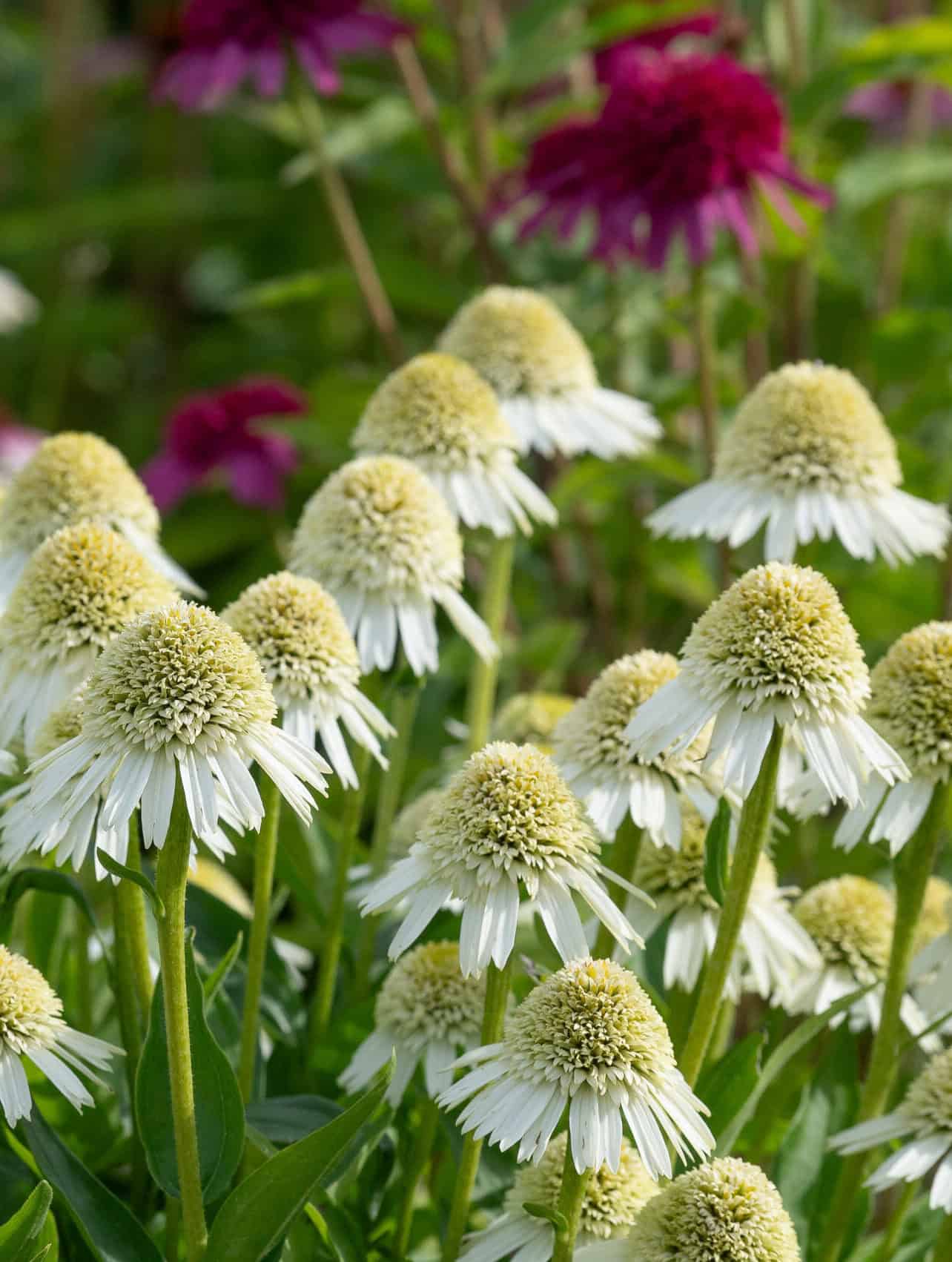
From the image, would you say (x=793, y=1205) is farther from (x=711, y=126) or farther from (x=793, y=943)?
(x=711, y=126)

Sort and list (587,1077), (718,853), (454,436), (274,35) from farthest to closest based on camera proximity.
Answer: (274,35) < (454,436) < (718,853) < (587,1077)

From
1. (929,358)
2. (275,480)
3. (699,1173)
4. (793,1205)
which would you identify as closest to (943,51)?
(929,358)

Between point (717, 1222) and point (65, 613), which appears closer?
point (717, 1222)

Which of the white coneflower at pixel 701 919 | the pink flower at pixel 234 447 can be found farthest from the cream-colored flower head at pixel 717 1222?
the pink flower at pixel 234 447

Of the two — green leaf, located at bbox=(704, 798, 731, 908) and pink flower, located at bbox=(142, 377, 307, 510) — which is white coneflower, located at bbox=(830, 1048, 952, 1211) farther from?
pink flower, located at bbox=(142, 377, 307, 510)

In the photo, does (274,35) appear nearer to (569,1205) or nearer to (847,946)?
(847,946)

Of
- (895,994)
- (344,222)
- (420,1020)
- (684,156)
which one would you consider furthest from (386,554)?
(344,222)

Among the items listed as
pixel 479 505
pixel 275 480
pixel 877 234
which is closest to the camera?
pixel 479 505
